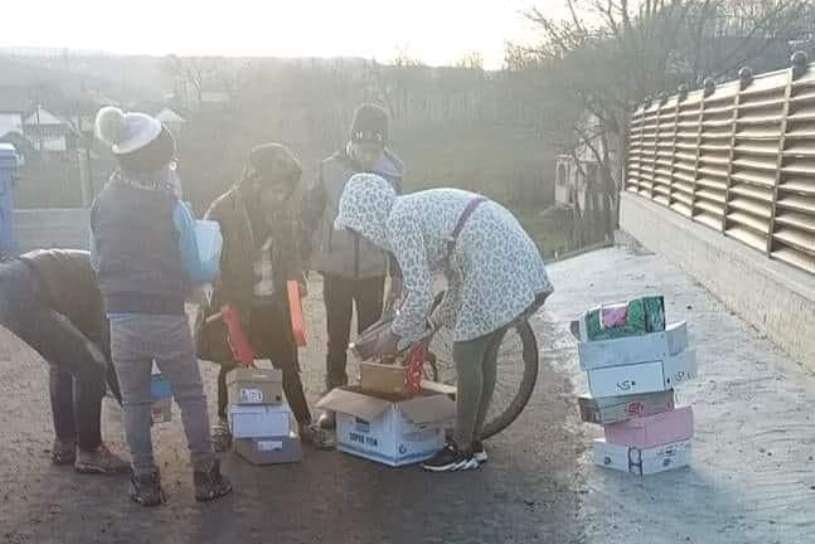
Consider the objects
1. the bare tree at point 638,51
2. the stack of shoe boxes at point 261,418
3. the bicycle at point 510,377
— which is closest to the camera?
the stack of shoe boxes at point 261,418

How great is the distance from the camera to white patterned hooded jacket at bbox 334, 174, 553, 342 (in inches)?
172

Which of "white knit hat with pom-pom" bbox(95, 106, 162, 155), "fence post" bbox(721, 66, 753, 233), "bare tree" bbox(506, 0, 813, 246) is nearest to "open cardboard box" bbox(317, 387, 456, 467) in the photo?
"white knit hat with pom-pom" bbox(95, 106, 162, 155)

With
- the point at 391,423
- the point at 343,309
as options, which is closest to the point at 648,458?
the point at 391,423

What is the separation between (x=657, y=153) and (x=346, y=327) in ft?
29.8

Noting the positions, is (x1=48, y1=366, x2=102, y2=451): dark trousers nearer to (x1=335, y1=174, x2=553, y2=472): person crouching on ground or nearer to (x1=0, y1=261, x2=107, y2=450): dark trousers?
(x1=0, y1=261, x2=107, y2=450): dark trousers

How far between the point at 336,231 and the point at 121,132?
165 cm

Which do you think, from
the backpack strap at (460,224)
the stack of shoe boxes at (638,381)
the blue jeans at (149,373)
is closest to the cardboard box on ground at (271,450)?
the blue jeans at (149,373)

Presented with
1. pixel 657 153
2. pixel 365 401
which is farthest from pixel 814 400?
pixel 657 153

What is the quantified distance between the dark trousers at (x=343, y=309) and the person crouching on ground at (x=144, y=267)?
1.46m

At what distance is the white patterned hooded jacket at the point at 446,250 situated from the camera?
14.3 feet

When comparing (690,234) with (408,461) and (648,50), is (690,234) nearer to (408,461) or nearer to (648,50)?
(408,461)

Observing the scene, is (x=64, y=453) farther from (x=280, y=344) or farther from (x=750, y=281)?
(x=750, y=281)

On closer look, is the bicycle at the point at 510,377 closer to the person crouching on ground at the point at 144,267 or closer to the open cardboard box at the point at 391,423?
the open cardboard box at the point at 391,423

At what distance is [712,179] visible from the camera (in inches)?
396
